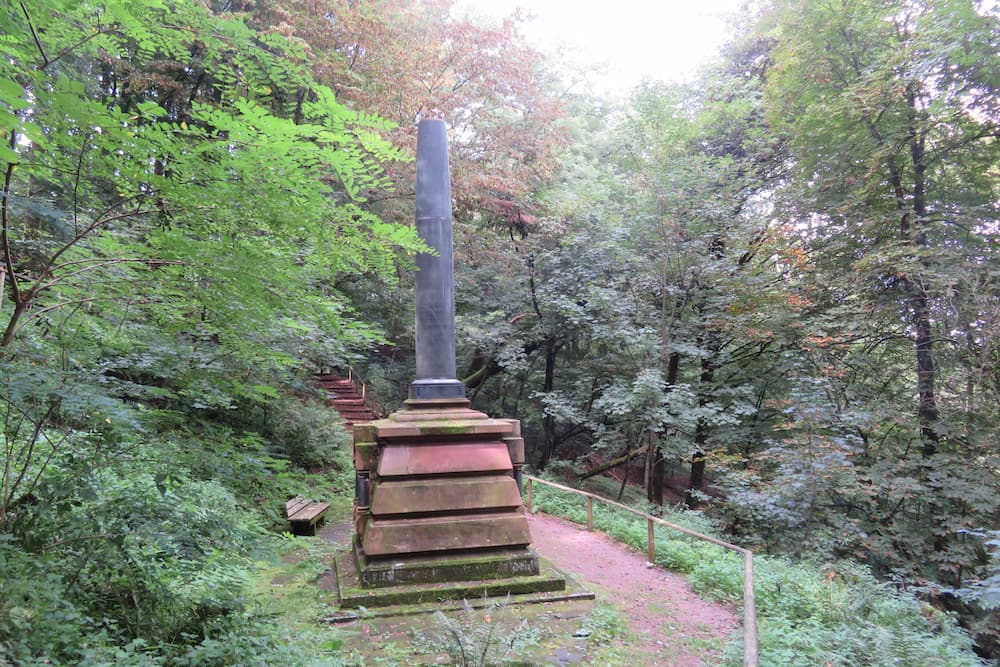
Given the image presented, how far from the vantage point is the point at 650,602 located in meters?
5.23

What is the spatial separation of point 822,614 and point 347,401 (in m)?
15.7

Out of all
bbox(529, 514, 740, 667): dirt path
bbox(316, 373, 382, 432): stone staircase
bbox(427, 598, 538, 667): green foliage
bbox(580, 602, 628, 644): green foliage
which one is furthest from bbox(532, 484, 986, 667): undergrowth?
bbox(316, 373, 382, 432): stone staircase

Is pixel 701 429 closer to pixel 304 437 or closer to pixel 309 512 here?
pixel 304 437

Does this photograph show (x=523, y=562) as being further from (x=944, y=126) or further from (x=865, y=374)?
(x=944, y=126)

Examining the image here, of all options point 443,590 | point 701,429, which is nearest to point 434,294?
point 443,590

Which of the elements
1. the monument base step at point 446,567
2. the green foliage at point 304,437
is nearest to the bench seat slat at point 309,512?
the green foliage at point 304,437

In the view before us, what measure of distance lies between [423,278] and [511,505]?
2.64m

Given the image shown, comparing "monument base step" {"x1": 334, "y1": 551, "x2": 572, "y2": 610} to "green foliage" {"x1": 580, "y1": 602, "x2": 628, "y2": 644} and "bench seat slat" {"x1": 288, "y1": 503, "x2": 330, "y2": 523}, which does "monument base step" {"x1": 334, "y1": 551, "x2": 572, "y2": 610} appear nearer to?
"green foliage" {"x1": 580, "y1": 602, "x2": 628, "y2": 644}

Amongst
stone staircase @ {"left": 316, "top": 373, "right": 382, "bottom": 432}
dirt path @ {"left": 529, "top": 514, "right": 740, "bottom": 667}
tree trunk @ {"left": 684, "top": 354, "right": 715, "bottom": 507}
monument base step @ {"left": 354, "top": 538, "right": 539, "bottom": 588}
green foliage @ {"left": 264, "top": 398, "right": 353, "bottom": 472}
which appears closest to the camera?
dirt path @ {"left": 529, "top": 514, "right": 740, "bottom": 667}

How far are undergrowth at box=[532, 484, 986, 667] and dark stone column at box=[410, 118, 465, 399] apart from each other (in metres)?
3.42

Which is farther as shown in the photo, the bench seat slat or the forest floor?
the bench seat slat

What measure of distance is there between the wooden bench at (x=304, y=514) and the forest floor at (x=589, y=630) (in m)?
2.37

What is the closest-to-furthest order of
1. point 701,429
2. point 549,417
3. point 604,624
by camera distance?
point 604,624 → point 701,429 → point 549,417

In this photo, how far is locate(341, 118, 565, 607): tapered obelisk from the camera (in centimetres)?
493
